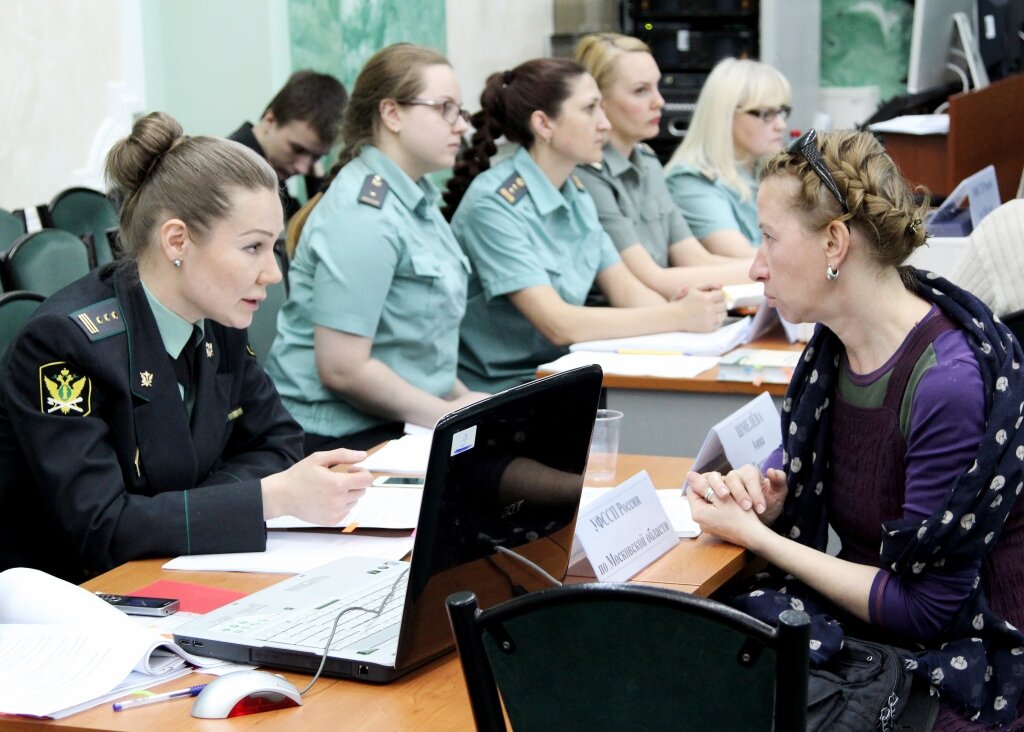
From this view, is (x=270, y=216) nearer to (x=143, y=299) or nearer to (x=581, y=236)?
(x=143, y=299)

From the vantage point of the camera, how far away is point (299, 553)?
1.82 m

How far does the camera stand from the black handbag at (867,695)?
5.05 feet

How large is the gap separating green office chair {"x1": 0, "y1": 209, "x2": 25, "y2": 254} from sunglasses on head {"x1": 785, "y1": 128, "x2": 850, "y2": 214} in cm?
245

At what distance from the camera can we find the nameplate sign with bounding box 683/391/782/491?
6.67 ft

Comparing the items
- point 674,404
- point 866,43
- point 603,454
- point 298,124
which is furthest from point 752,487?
point 866,43

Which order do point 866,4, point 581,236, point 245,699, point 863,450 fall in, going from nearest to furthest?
point 245,699, point 863,450, point 581,236, point 866,4

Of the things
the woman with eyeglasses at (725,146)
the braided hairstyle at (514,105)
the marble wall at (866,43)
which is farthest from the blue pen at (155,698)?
the marble wall at (866,43)

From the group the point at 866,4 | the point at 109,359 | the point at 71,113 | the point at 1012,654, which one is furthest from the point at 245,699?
the point at 866,4

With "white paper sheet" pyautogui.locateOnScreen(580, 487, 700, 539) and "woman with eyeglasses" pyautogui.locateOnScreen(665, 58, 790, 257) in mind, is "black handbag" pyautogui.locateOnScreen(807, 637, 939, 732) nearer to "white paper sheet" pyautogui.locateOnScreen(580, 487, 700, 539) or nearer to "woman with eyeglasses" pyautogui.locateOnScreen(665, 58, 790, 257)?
"white paper sheet" pyautogui.locateOnScreen(580, 487, 700, 539)

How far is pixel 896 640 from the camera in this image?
174cm

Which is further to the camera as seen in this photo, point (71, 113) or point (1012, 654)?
point (71, 113)

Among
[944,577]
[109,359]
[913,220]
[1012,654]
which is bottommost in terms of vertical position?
[1012,654]

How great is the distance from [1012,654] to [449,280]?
181 centimetres

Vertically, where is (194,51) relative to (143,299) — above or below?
above
